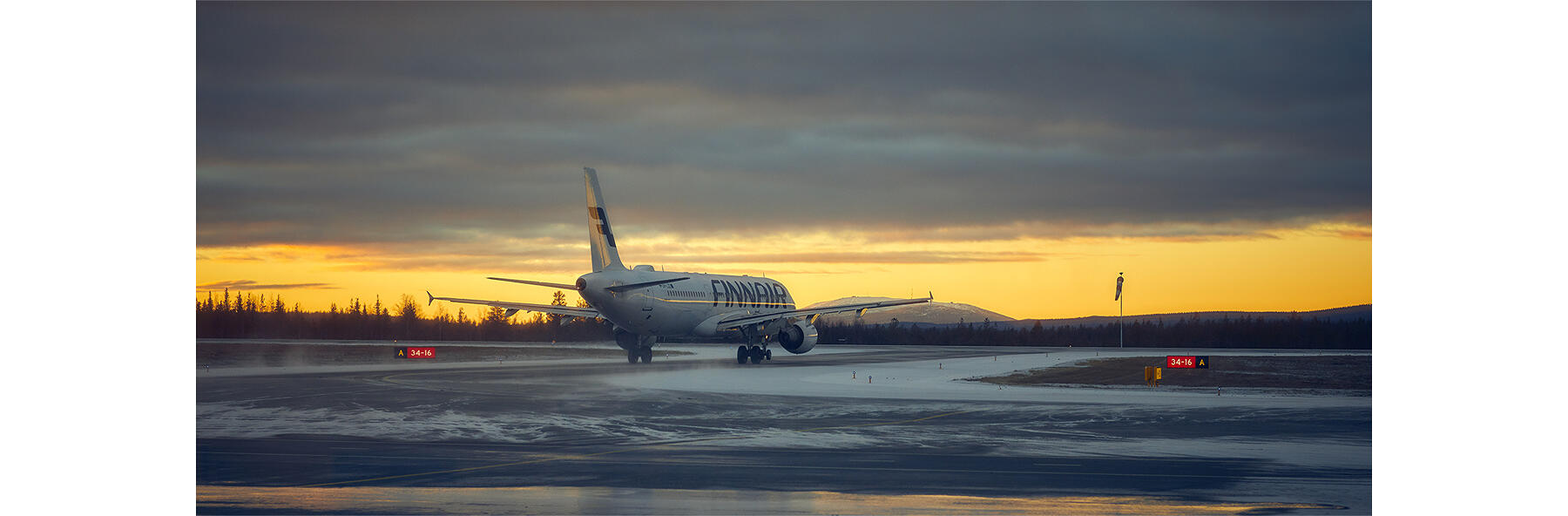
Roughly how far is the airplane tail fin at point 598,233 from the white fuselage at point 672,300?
702 mm

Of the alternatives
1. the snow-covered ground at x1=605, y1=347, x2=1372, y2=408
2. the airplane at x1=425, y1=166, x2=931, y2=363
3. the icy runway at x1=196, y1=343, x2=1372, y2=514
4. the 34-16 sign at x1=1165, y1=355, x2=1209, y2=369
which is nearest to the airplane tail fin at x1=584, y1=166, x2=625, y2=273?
the airplane at x1=425, y1=166, x2=931, y2=363

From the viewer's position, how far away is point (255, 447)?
20.4m

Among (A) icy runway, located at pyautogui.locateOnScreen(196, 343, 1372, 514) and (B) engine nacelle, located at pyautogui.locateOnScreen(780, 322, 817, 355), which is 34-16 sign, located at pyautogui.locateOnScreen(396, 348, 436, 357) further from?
(A) icy runway, located at pyautogui.locateOnScreen(196, 343, 1372, 514)

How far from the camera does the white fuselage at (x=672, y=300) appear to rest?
51.6 m

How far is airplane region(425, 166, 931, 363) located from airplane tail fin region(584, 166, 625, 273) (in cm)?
4

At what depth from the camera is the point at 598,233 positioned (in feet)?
175

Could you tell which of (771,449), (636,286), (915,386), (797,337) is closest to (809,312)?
(797,337)

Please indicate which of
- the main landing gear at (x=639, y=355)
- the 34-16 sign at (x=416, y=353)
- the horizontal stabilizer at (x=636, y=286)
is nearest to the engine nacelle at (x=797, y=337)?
the main landing gear at (x=639, y=355)

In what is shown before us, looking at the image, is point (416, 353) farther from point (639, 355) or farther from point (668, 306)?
point (668, 306)

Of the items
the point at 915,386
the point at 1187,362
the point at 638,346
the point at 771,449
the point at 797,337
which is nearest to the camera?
the point at 771,449

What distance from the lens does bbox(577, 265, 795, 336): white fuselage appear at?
51625 millimetres

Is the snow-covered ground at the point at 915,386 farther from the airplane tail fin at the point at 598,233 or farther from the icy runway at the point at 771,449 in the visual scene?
the airplane tail fin at the point at 598,233

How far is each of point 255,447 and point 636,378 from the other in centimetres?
2123

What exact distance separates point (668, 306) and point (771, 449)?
114ft
